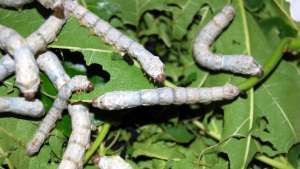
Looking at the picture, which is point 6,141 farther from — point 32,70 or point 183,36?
point 183,36

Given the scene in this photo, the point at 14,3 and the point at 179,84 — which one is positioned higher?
the point at 14,3

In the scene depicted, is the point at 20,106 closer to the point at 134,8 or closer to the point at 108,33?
the point at 108,33

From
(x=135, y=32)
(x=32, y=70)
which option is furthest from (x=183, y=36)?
(x=32, y=70)

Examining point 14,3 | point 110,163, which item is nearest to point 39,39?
point 14,3

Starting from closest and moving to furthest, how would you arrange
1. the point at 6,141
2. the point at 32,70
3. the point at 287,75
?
the point at 32,70
the point at 6,141
the point at 287,75

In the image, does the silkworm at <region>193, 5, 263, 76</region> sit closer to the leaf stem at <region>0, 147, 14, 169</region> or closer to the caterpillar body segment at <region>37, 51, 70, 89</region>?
the caterpillar body segment at <region>37, 51, 70, 89</region>

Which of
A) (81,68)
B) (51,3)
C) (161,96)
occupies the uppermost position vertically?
(51,3)

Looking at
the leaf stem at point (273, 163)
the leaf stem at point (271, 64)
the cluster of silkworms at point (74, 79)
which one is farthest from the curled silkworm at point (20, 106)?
the leaf stem at point (273, 163)
